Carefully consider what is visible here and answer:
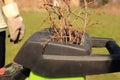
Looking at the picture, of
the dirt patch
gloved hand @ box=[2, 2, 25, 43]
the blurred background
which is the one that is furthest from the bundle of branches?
the dirt patch

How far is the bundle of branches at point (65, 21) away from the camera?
5.82ft

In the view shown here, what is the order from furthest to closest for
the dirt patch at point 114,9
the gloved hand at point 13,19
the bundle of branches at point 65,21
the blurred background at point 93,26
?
1. the dirt patch at point 114,9
2. the blurred background at point 93,26
3. the gloved hand at point 13,19
4. the bundle of branches at point 65,21

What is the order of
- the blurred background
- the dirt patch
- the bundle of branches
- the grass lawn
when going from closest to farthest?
the bundle of branches, the blurred background, the grass lawn, the dirt patch

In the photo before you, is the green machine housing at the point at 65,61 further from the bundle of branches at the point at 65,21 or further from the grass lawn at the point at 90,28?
the grass lawn at the point at 90,28

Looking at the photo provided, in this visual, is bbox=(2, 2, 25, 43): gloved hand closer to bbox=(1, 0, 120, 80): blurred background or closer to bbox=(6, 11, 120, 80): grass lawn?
bbox=(1, 0, 120, 80): blurred background

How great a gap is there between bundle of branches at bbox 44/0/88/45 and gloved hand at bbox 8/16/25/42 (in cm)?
58

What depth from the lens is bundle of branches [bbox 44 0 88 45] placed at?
177cm

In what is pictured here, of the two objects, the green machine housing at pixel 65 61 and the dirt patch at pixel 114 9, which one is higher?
the green machine housing at pixel 65 61

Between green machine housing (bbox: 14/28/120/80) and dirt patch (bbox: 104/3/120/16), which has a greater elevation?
green machine housing (bbox: 14/28/120/80)

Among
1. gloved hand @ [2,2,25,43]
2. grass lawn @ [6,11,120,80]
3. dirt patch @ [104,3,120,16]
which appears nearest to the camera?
gloved hand @ [2,2,25,43]

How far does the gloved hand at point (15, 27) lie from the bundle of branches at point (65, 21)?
58 cm

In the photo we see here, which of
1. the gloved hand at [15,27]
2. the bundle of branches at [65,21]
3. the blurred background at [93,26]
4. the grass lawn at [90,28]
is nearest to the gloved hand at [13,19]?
the gloved hand at [15,27]

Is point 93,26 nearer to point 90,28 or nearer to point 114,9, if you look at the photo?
point 90,28

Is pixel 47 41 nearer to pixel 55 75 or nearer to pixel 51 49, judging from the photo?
pixel 51 49
